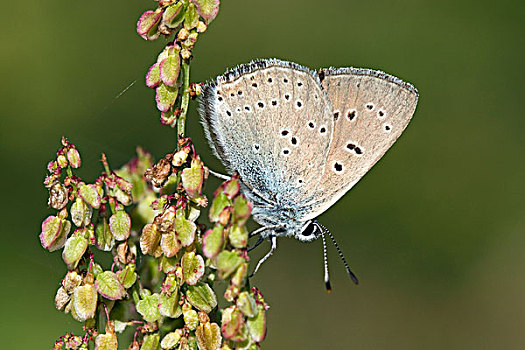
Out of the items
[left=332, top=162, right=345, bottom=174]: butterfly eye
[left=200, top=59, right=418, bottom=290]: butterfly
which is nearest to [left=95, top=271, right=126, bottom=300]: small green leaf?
[left=200, top=59, right=418, bottom=290]: butterfly

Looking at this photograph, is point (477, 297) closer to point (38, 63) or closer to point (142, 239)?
point (38, 63)

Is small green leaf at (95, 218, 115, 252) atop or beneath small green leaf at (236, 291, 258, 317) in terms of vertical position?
atop

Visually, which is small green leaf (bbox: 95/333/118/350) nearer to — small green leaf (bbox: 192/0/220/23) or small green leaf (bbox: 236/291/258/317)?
Result: small green leaf (bbox: 236/291/258/317)

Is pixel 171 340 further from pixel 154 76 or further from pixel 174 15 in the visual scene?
pixel 174 15

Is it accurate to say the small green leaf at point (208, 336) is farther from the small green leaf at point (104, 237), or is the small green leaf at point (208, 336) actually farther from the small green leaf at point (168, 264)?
the small green leaf at point (104, 237)

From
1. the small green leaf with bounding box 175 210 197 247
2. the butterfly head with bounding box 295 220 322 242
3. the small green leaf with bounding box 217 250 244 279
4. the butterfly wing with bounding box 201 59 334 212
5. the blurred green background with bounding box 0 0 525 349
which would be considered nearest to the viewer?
the small green leaf with bounding box 217 250 244 279

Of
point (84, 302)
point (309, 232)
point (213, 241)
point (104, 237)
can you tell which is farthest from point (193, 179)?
point (309, 232)

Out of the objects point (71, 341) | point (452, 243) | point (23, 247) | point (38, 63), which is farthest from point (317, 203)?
point (452, 243)

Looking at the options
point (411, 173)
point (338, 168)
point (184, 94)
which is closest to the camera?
point (184, 94)
